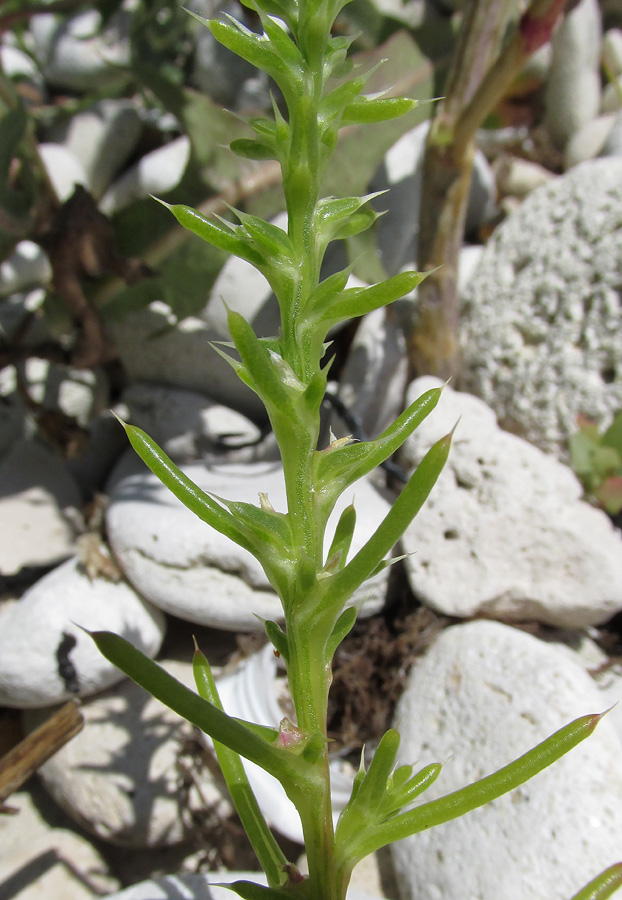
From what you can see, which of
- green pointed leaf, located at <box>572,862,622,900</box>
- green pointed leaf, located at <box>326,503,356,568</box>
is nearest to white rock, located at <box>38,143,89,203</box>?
green pointed leaf, located at <box>326,503,356,568</box>

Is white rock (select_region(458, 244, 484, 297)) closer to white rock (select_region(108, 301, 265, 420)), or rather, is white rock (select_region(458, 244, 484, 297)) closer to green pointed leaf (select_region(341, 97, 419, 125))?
white rock (select_region(108, 301, 265, 420))

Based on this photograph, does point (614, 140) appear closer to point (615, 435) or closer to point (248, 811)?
point (615, 435)

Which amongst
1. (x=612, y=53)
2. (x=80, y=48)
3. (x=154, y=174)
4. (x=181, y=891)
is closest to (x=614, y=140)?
(x=612, y=53)

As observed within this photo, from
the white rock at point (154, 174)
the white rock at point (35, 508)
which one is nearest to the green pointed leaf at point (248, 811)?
the white rock at point (35, 508)

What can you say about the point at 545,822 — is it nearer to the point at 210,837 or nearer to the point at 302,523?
the point at 210,837

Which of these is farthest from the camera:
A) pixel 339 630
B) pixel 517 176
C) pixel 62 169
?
pixel 517 176

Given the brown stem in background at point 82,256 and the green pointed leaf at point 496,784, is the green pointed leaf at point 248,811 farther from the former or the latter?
the brown stem in background at point 82,256
